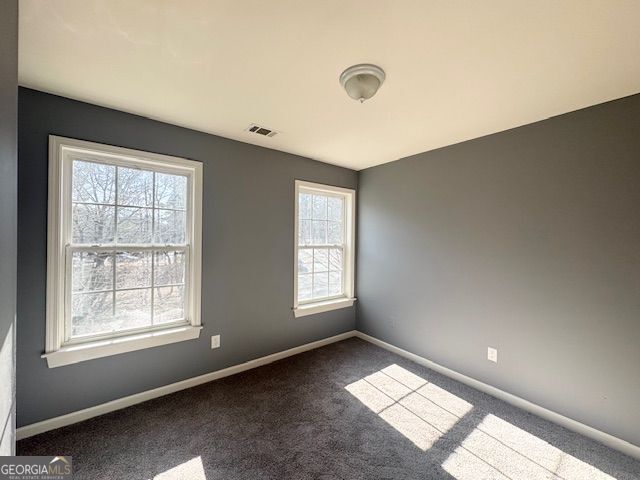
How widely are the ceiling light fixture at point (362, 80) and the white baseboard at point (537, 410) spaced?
2675 millimetres

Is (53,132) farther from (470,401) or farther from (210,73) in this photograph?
(470,401)

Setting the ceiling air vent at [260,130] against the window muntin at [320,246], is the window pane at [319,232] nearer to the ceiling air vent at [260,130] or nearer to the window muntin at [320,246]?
the window muntin at [320,246]

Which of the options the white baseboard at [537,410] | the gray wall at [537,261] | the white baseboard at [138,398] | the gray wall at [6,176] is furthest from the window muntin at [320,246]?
the gray wall at [6,176]

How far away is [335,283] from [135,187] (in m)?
2.52

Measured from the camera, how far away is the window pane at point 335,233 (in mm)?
3657

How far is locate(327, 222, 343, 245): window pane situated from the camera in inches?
144

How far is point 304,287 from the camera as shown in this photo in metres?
3.37

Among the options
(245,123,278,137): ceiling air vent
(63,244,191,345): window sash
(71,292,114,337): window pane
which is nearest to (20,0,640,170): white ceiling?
(245,123,278,137): ceiling air vent

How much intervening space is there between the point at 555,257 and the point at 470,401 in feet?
4.53

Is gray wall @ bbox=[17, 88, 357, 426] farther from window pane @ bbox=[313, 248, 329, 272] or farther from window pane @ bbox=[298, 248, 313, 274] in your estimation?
window pane @ bbox=[313, 248, 329, 272]

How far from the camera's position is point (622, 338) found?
71.3 inches

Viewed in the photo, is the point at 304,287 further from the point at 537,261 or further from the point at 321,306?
the point at 537,261

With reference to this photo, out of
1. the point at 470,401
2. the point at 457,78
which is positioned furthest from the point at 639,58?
Answer: the point at 470,401

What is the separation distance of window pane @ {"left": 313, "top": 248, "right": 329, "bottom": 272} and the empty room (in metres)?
0.53
